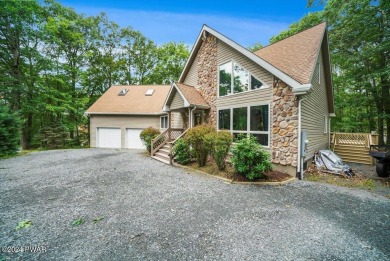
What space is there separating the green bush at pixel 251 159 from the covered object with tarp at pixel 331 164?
366 cm

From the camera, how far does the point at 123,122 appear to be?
1562 centimetres

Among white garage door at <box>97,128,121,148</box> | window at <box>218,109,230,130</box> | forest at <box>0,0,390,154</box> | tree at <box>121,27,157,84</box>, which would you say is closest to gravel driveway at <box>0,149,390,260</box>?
window at <box>218,109,230,130</box>

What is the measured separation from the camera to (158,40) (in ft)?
79.4

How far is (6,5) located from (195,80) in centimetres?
1421

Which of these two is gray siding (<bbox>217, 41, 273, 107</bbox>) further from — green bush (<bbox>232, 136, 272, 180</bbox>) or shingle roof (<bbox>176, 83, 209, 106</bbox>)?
green bush (<bbox>232, 136, 272, 180</bbox>)

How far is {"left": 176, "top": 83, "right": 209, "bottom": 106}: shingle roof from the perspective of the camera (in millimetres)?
9562

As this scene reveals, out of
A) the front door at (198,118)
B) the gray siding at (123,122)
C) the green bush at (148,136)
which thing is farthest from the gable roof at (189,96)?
the gray siding at (123,122)

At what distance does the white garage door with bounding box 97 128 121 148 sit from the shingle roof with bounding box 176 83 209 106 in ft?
28.3

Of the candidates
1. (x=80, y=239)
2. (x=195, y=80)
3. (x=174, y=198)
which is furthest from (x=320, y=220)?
(x=195, y=80)

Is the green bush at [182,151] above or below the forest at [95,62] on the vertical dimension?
below

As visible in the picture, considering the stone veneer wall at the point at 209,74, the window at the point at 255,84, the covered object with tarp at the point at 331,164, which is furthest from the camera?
the stone veneer wall at the point at 209,74

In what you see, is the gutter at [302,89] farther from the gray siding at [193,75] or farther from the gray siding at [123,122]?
the gray siding at [123,122]

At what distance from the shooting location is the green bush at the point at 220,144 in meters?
6.57

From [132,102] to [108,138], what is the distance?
401cm
